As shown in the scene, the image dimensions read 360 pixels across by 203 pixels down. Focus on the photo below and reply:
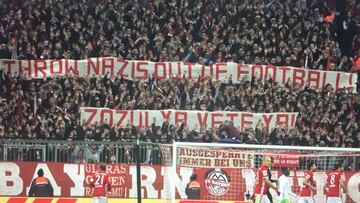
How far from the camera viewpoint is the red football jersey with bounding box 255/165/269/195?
1664cm

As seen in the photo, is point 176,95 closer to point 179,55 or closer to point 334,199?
point 179,55

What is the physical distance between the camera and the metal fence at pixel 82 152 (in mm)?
19453

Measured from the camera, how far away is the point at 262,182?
16.7 metres

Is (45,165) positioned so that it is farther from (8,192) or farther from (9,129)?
(9,129)

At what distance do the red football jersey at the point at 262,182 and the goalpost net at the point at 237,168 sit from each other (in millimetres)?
1076

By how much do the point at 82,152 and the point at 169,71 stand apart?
5960mm

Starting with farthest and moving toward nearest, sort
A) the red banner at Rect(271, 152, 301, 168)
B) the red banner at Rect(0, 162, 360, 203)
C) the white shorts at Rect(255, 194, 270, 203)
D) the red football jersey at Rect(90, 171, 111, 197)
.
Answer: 1. the red banner at Rect(0, 162, 360, 203)
2. the red banner at Rect(271, 152, 301, 168)
3. the red football jersey at Rect(90, 171, 111, 197)
4. the white shorts at Rect(255, 194, 270, 203)

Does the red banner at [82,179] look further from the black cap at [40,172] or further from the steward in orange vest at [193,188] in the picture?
the steward in orange vest at [193,188]

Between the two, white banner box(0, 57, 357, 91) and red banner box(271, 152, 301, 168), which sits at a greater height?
white banner box(0, 57, 357, 91)

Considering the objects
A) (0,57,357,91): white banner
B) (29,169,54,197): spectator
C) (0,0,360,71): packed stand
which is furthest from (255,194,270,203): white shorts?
(0,0,360,71): packed stand

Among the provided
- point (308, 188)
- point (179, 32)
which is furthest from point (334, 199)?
point (179, 32)

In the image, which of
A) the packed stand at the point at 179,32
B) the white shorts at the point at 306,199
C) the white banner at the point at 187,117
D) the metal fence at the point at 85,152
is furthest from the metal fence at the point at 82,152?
the packed stand at the point at 179,32

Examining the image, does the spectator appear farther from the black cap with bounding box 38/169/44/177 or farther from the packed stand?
the packed stand

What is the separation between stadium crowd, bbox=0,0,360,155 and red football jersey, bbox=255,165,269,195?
4.63 m
